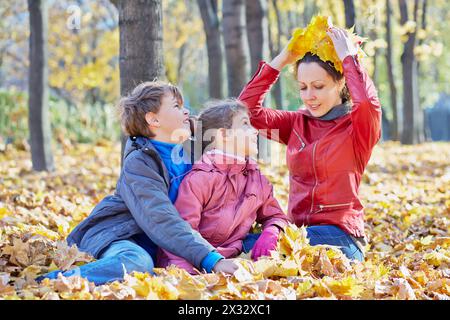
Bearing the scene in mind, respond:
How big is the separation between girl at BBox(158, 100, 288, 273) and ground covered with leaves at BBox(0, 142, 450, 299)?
1.04ft

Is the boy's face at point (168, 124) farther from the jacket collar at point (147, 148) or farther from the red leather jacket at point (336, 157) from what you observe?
the red leather jacket at point (336, 157)

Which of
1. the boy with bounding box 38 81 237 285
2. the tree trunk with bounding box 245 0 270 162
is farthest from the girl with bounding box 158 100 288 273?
the tree trunk with bounding box 245 0 270 162

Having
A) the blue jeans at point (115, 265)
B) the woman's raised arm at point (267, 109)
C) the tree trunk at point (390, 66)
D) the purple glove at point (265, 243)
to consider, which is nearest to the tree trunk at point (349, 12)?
the woman's raised arm at point (267, 109)

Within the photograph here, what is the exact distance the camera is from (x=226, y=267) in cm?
328

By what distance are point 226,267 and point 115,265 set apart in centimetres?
57

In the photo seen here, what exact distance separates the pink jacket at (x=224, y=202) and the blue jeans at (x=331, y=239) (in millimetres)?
62

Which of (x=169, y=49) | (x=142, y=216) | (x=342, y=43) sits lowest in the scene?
(x=142, y=216)

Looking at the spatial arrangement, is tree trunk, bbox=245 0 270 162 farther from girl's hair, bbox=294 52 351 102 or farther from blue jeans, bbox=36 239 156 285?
blue jeans, bbox=36 239 156 285

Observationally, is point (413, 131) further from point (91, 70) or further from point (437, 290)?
point (437, 290)

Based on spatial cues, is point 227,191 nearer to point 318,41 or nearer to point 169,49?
point 318,41

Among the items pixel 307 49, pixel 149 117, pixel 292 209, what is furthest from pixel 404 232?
pixel 149 117

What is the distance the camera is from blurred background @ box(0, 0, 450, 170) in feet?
18.8

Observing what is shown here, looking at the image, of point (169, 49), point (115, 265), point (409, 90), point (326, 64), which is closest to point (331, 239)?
point (326, 64)

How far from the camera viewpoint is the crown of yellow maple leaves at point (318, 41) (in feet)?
13.7
